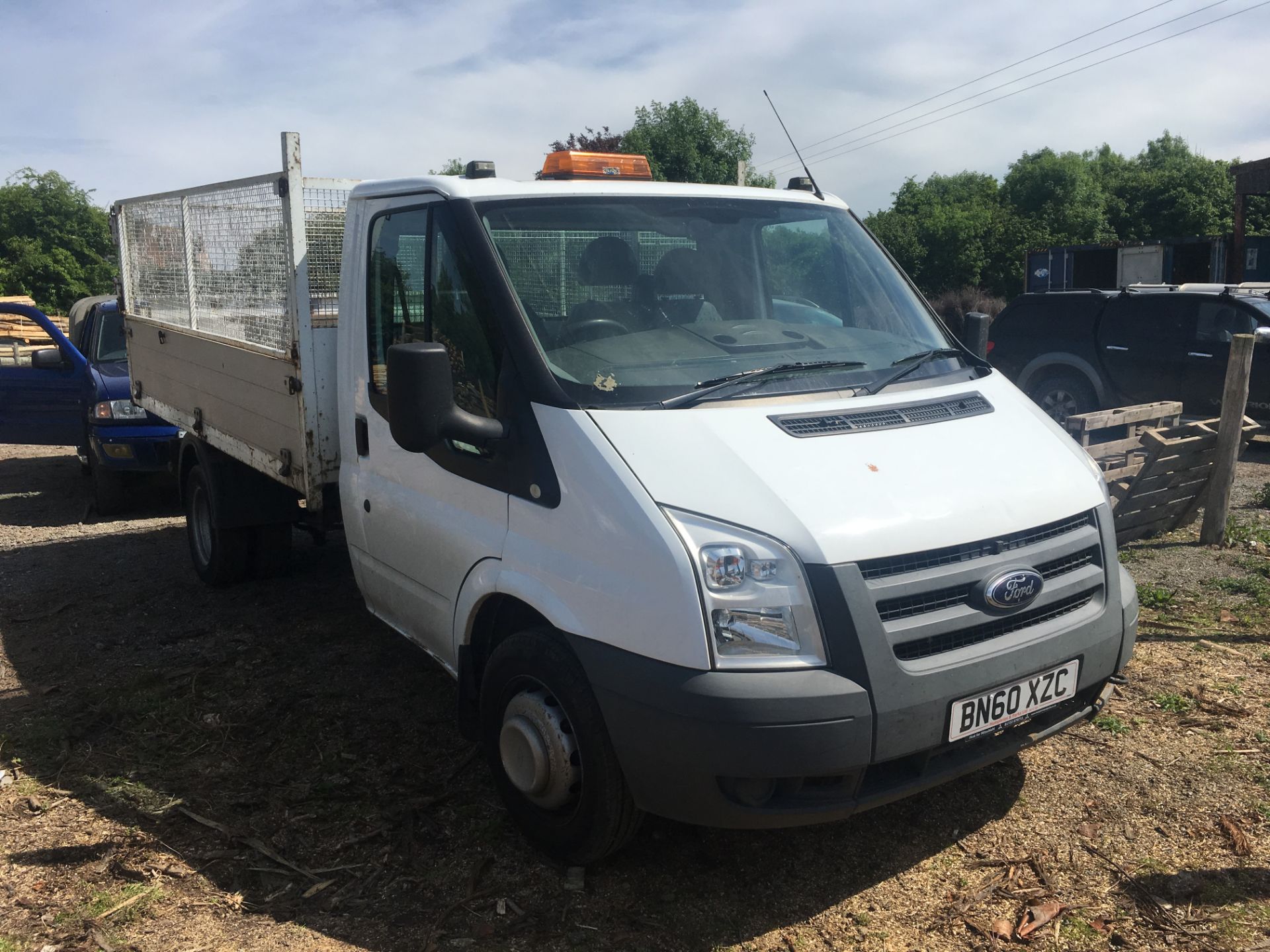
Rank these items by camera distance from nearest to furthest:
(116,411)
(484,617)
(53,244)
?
(484,617) < (116,411) < (53,244)

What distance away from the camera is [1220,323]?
10.3 meters

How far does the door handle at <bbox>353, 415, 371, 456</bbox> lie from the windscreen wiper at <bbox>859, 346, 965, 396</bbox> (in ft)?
6.79

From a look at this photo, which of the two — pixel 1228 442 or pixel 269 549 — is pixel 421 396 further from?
pixel 1228 442

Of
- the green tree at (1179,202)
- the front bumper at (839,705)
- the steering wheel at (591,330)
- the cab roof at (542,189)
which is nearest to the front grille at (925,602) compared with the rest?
the front bumper at (839,705)

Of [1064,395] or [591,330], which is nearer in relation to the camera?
[591,330]

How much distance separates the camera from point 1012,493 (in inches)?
127

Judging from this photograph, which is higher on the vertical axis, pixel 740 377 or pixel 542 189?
pixel 542 189

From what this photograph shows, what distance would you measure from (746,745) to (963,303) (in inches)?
1131

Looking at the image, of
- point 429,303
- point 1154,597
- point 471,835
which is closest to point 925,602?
point 471,835

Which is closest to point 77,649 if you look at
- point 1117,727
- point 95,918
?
point 95,918

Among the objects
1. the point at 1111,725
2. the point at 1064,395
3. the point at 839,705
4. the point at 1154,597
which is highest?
the point at 1064,395

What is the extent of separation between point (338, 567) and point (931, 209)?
4226 cm

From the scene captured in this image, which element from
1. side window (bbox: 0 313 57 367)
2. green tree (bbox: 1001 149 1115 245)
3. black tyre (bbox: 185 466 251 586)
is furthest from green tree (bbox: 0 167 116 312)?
green tree (bbox: 1001 149 1115 245)

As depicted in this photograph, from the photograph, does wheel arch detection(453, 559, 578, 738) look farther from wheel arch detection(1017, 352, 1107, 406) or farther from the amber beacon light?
wheel arch detection(1017, 352, 1107, 406)
